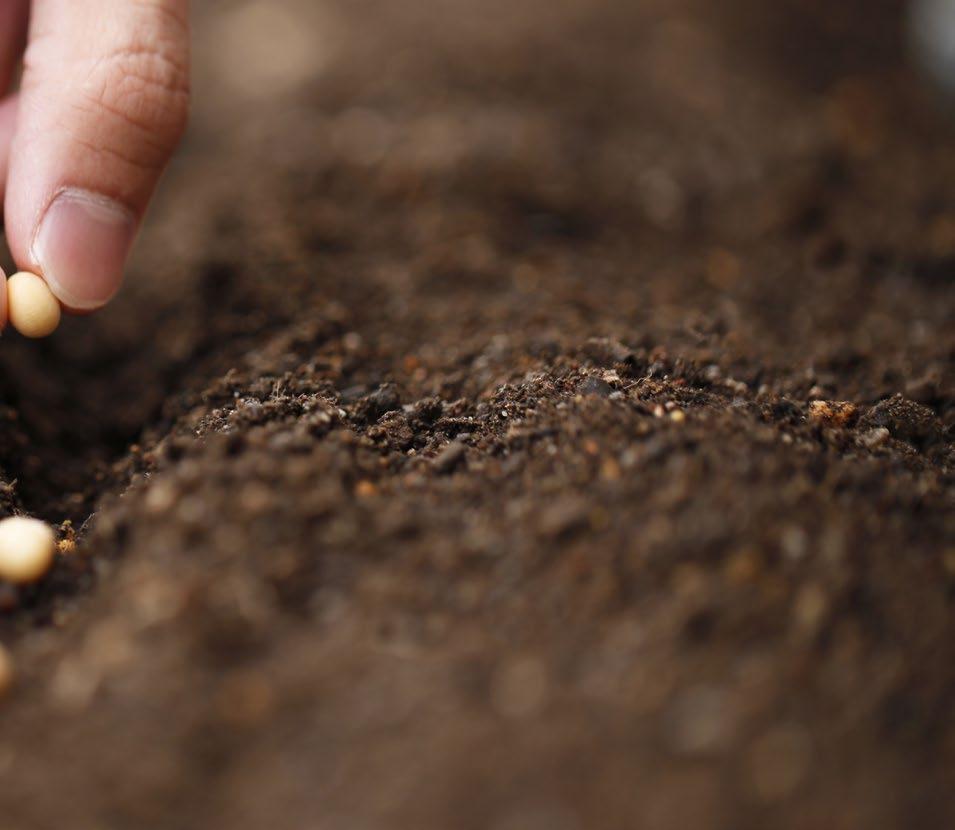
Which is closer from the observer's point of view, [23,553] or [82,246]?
[23,553]

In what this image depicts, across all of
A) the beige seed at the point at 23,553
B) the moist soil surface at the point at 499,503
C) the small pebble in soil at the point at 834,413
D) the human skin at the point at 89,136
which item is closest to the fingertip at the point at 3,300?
the human skin at the point at 89,136

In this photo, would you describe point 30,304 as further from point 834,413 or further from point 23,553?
point 834,413

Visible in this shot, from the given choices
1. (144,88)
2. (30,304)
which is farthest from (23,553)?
(144,88)

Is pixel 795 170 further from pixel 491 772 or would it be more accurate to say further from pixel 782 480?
pixel 491 772

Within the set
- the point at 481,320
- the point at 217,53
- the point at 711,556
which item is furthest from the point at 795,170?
the point at 217,53

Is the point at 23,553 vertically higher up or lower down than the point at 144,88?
lower down

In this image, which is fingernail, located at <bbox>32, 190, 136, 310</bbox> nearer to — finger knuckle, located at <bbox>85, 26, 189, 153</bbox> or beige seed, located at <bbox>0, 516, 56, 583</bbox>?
finger knuckle, located at <bbox>85, 26, 189, 153</bbox>

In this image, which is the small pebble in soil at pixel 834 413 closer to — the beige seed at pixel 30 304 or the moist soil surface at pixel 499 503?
the moist soil surface at pixel 499 503
